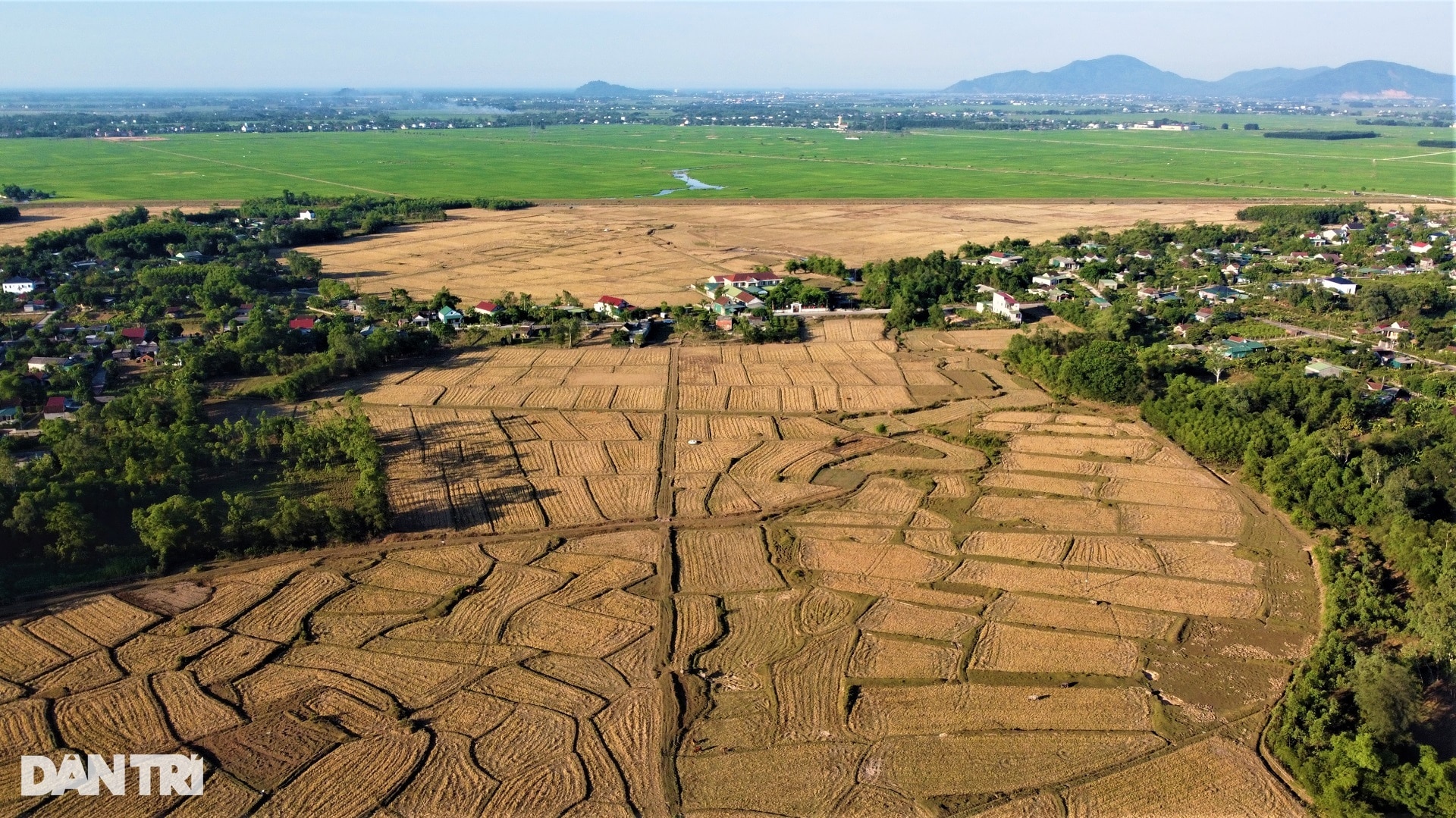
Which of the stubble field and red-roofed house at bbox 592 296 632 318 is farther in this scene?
red-roofed house at bbox 592 296 632 318

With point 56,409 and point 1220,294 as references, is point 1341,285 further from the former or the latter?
point 56,409

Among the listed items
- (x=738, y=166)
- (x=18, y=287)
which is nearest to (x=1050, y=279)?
(x=18, y=287)

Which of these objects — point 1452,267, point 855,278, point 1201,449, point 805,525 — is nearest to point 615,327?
point 855,278

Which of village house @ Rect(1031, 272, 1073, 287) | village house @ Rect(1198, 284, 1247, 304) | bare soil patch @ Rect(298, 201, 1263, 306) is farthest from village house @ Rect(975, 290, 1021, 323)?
bare soil patch @ Rect(298, 201, 1263, 306)

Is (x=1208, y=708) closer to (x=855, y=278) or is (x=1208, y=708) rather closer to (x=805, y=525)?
(x=805, y=525)

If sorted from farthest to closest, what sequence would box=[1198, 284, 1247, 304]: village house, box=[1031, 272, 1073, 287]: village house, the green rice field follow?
the green rice field
box=[1031, 272, 1073, 287]: village house
box=[1198, 284, 1247, 304]: village house

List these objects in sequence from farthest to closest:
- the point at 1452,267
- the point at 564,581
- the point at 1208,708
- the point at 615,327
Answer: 1. the point at 1452,267
2. the point at 615,327
3. the point at 564,581
4. the point at 1208,708

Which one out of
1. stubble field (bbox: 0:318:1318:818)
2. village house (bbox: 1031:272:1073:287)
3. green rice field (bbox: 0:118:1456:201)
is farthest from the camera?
green rice field (bbox: 0:118:1456:201)

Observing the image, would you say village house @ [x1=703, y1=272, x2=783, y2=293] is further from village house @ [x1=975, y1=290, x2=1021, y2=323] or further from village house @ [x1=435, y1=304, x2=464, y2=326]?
village house @ [x1=435, y1=304, x2=464, y2=326]
